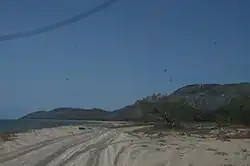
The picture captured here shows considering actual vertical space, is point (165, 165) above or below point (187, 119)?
below

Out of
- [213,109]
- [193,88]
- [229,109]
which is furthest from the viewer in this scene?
[193,88]

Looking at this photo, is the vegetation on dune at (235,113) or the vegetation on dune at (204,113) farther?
the vegetation on dune at (204,113)

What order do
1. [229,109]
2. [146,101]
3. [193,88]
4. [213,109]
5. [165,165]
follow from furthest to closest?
[193,88]
[146,101]
[213,109]
[229,109]
[165,165]

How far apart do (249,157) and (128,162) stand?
23.0 ft

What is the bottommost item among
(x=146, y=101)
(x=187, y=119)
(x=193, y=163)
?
(x=193, y=163)

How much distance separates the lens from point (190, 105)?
118125 millimetres

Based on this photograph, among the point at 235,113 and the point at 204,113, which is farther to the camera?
the point at 204,113

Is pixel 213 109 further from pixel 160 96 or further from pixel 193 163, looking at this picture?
pixel 193 163

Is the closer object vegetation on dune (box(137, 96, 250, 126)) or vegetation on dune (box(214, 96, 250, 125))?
vegetation on dune (box(214, 96, 250, 125))

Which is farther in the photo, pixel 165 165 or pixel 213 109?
pixel 213 109

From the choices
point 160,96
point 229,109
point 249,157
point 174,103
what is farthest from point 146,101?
point 249,157

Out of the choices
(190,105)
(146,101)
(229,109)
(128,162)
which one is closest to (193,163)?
(128,162)

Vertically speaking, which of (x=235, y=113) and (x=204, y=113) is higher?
(x=204, y=113)

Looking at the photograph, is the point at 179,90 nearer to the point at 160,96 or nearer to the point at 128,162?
the point at 160,96
